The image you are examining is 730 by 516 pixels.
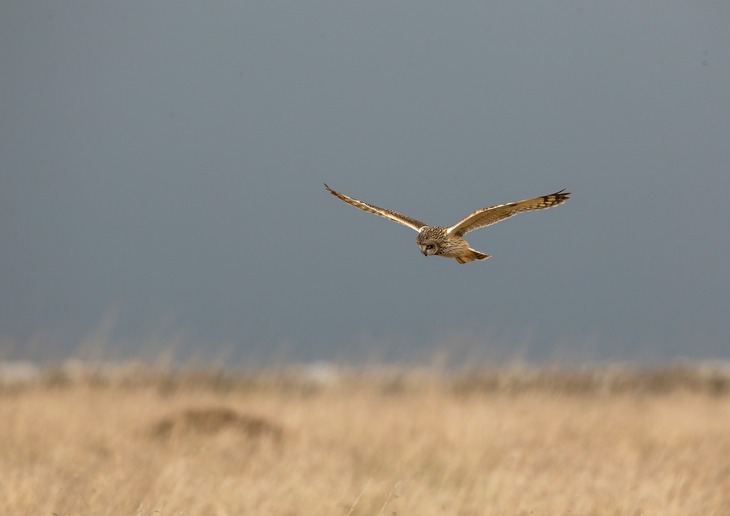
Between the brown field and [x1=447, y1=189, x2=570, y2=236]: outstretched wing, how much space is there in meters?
2.26

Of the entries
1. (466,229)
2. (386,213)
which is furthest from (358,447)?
(466,229)

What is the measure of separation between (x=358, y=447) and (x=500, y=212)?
5.01 m

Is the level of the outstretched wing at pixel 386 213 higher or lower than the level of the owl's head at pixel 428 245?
higher

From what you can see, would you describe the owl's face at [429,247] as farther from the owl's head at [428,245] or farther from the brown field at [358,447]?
the brown field at [358,447]

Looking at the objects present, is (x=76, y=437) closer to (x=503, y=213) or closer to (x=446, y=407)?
(x=446, y=407)

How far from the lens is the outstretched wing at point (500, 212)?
2.68 metres

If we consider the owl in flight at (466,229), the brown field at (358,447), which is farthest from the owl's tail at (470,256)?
the brown field at (358,447)

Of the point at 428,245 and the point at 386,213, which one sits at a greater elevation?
the point at 386,213

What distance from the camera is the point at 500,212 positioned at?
2703 millimetres

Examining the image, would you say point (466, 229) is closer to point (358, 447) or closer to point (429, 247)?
point (429, 247)

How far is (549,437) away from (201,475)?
3.37 metres

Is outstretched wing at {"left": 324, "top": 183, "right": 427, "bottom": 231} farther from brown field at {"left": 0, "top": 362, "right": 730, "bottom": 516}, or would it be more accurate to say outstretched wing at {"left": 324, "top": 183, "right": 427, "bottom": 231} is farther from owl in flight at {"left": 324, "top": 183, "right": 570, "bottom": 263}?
brown field at {"left": 0, "top": 362, "right": 730, "bottom": 516}

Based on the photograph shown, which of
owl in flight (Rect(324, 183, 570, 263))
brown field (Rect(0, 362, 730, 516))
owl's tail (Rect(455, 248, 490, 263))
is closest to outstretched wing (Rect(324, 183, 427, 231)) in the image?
owl in flight (Rect(324, 183, 570, 263))

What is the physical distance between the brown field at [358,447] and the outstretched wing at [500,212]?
226 centimetres
